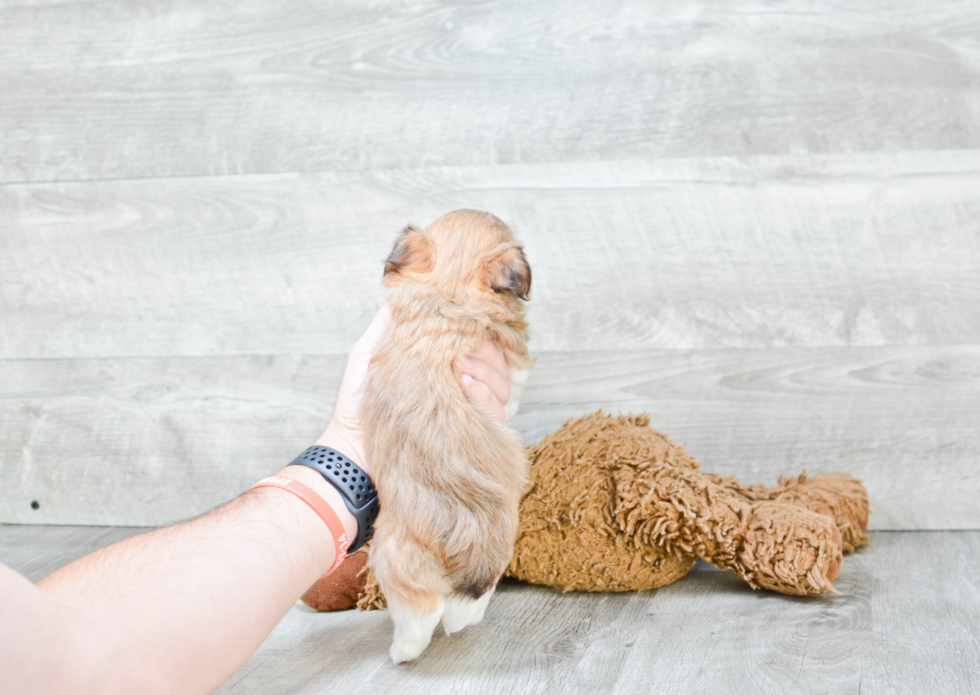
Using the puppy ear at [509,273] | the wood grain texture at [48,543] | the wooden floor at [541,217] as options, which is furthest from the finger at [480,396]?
the wood grain texture at [48,543]

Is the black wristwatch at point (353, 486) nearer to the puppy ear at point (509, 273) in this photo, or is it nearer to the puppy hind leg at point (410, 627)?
the puppy hind leg at point (410, 627)

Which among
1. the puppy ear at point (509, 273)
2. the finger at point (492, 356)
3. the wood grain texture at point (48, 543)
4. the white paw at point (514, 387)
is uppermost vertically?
the puppy ear at point (509, 273)

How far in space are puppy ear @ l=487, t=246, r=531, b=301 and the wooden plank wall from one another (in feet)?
1.95

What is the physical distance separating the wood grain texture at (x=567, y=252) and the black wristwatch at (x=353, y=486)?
0.68m

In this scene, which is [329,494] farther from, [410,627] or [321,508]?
[410,627]

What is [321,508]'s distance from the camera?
109 centimetres

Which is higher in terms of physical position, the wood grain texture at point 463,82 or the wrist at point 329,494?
the wood grain texture at point 463,82

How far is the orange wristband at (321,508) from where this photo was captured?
1089 mm

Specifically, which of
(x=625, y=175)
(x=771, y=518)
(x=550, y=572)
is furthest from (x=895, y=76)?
(x=550, y=572)

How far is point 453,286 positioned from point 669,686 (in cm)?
65

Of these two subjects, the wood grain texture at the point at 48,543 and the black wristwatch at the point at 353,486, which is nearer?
the black wristwatch at the point at 353,486

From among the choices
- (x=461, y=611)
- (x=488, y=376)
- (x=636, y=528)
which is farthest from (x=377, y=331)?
(x=636, y=528)

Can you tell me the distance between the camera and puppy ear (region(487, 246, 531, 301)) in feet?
3.70

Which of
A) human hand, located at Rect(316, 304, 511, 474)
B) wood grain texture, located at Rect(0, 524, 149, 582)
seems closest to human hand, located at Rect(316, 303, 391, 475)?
human hand, located at Rect(316, 304, 511, 474)
